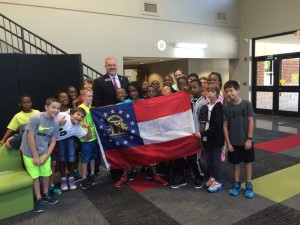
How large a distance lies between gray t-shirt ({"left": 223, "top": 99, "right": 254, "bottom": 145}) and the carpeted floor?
0.67 meters

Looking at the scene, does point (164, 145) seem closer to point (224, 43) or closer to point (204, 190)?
point (204, 190)

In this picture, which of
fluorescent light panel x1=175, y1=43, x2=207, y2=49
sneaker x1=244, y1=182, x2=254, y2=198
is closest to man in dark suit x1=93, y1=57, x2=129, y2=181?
sneaker x1=244, y1=182, x2=254, y2=198

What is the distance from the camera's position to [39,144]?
104 inches

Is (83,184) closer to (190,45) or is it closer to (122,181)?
(122,181)

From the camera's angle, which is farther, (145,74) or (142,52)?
(145,74)

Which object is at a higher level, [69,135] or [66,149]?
[69,135]

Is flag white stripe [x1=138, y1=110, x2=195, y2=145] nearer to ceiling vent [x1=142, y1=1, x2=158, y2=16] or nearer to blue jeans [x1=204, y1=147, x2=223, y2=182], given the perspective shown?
blue jeans [x1=204, y1=147, x2=223, y2=182]

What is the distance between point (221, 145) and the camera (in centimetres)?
287

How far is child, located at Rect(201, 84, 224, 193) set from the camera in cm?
283

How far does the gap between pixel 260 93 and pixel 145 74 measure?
17.1 feet

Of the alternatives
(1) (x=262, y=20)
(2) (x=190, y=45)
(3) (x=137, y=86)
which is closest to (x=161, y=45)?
(2) (x=190, y=45)

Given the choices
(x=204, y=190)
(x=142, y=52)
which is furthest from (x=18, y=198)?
(x=142, y=52)

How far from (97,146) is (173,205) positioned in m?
1.23

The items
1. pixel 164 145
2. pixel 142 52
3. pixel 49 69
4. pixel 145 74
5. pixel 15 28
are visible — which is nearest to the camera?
pixel 164 145
